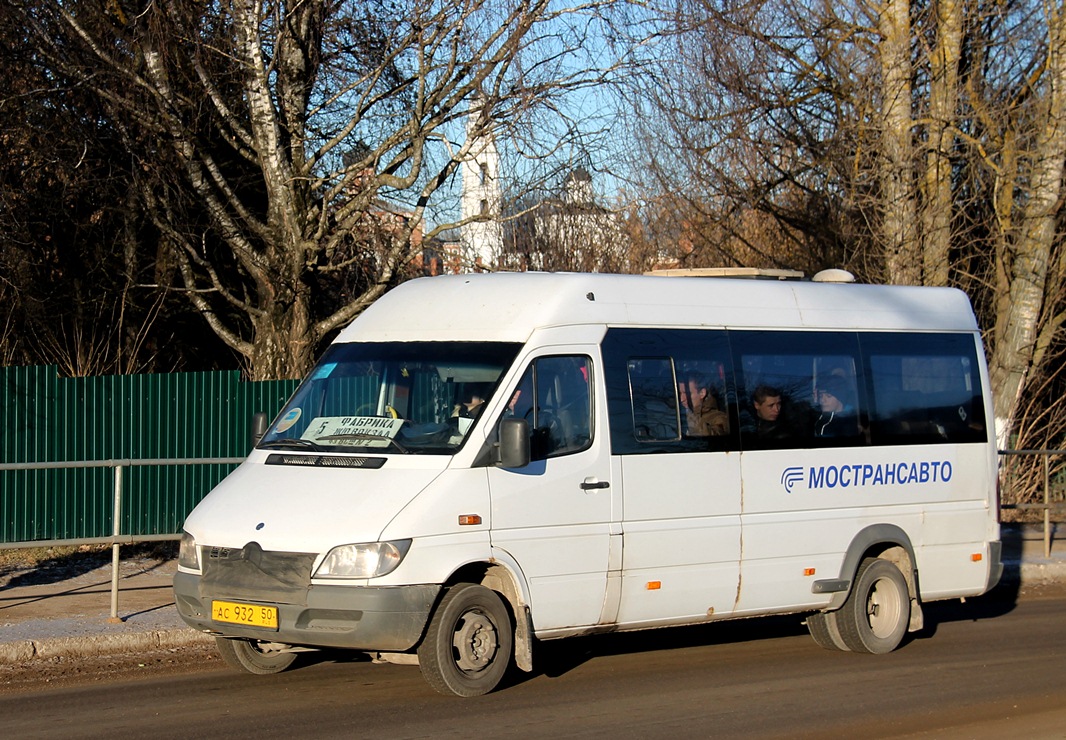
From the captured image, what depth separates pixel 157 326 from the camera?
19.0m

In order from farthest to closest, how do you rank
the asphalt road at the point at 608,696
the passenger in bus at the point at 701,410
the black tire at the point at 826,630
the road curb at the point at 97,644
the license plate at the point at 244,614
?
the black tire at the point at 826,630 → the passenger in bus at the point at 701,410 → the road curb at the point at 97,644 → the license plate at the point at 244,614 → the asphalt road at the point at 608,696

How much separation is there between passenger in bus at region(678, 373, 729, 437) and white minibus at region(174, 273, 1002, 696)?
0.06ft

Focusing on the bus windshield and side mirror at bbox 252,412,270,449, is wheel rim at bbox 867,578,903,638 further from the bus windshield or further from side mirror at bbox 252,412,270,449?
side mirror at bbox 252,412,270,449

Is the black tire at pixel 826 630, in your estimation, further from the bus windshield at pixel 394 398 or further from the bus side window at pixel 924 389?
the bus windshield at pixel 394 398

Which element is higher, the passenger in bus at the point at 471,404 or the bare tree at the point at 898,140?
the bare tree at the point at 898,140

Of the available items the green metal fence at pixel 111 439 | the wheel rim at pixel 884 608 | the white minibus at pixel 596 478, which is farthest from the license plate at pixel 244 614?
the green metal fence at pixel 111 439

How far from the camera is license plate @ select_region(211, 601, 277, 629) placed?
7863mm

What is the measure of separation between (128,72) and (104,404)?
146 inches

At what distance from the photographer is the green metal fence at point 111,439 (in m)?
13.9

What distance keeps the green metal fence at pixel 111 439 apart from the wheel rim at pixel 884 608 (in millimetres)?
7550

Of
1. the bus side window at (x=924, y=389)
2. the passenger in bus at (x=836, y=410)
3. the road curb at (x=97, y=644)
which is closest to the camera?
the road curb at (x=97, y=644)

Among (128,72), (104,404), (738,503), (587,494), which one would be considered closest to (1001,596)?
(738,503)

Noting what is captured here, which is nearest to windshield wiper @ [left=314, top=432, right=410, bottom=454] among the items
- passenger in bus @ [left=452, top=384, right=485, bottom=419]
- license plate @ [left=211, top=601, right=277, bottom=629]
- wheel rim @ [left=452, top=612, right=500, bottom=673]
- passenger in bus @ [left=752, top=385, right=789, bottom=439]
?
passenger in bus @ [left=452, top=384, right=485, bottom=419]

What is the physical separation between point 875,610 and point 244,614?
5.20 metres
